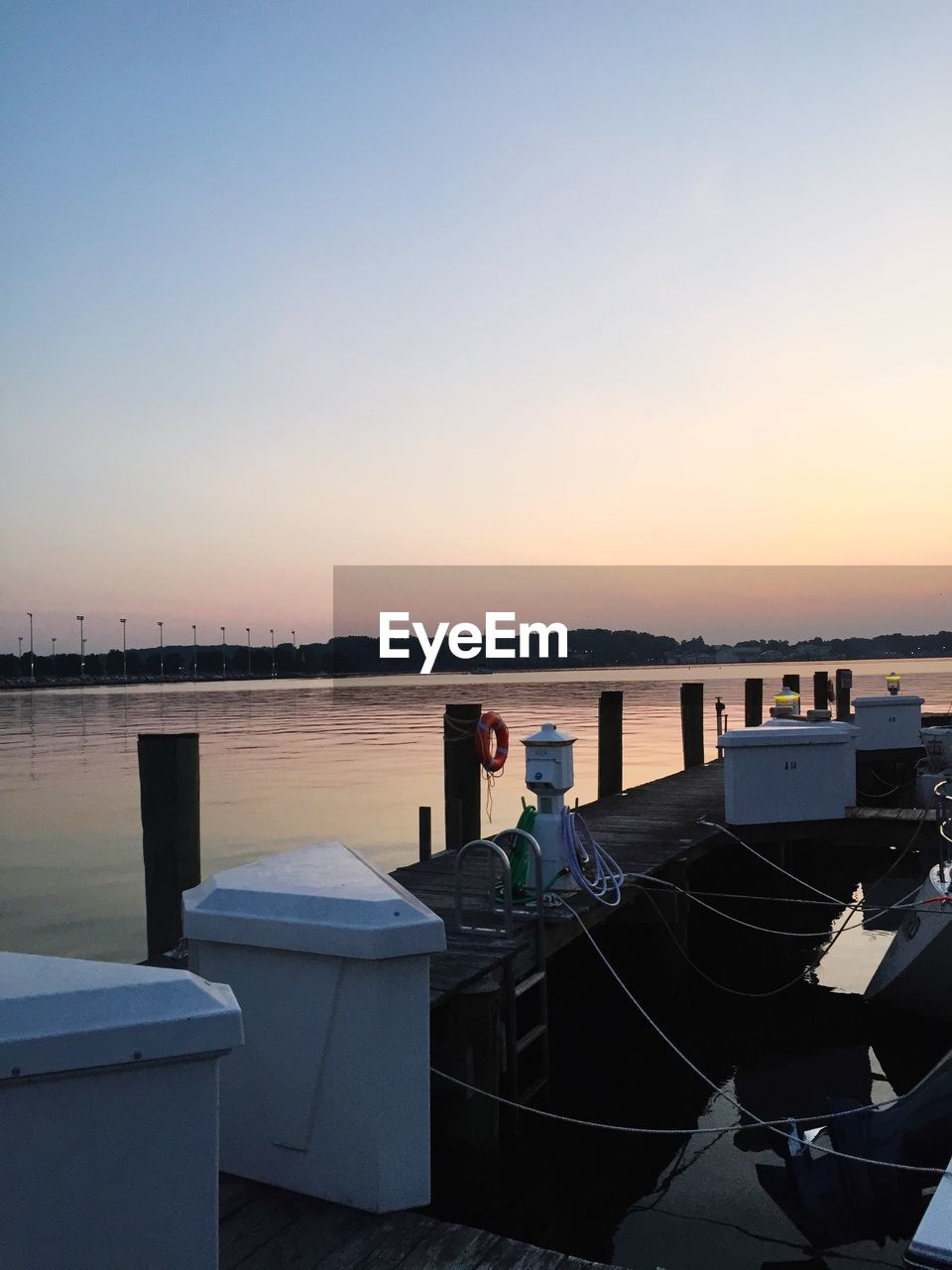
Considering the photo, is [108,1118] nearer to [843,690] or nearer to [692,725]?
[692,725]

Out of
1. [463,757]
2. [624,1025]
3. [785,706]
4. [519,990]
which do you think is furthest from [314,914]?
[785,706]

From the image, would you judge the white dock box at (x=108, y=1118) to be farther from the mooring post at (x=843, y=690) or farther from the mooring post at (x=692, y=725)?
the mooring post at (x=843, y=690)

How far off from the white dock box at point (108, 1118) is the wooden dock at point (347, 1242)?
1.25 meters

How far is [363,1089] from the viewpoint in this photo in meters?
4.40

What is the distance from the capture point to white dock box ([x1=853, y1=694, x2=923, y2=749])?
19922 millimetres

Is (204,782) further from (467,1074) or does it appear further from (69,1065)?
(69,1065)

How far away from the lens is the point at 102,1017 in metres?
2.82

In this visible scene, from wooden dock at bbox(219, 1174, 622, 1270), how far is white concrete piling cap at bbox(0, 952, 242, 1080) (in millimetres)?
1706

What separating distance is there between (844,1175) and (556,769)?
3894 mm

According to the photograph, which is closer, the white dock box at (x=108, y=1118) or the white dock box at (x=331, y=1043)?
the white dock box at (x=108, y=1118)

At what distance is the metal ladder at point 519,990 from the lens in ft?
24.0

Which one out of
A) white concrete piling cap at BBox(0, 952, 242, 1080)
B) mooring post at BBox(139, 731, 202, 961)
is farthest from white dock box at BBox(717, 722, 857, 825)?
white concrete piling cap at BBox(0, 952, 242, 1080)

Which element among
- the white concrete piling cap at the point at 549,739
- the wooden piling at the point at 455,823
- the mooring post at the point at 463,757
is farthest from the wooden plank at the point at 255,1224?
the mooring post at the point at 463,757

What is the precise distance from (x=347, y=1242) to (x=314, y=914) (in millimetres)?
1290
